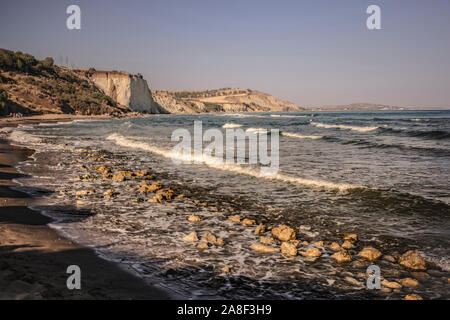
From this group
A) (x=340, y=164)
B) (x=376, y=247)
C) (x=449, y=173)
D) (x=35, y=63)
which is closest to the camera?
(x=376, y=247)

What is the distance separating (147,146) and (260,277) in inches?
719

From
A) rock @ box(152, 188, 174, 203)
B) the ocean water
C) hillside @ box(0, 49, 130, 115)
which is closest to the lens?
the ocean water

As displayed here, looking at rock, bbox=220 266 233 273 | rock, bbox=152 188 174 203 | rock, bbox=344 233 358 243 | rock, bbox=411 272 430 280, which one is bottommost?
rock, bbox=411 272 430 280

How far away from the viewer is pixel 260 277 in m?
4.32

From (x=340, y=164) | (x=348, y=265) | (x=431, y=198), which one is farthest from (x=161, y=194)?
(x=340, y=164)

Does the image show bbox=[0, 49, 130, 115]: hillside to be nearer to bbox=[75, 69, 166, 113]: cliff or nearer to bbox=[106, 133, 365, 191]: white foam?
bbox=[75, 69, 166, 113]: cliff

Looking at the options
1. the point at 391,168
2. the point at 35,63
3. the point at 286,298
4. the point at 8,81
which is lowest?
the point at 286,298

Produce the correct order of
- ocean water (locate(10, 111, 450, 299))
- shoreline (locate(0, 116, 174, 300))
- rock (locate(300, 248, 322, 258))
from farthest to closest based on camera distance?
1. rock (locate(300, 248, 322, 258))
2. ocean water (locate(10, 111, 450, 299))
3. shoreline (locate(0, 116, 174, 300))

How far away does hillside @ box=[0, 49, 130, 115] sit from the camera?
61531 millimetres

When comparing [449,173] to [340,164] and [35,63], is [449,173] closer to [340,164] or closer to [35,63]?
[340,164]

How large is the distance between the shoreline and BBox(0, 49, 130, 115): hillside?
57.5 meters

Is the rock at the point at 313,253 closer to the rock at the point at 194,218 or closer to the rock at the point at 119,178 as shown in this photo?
the rock at the point at 194,218

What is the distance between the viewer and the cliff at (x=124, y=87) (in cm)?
11381

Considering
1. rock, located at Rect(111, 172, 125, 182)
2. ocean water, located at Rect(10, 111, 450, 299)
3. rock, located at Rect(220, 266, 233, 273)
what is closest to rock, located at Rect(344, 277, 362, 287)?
ocean water, located at Rect(10, 111, 450, 299)
